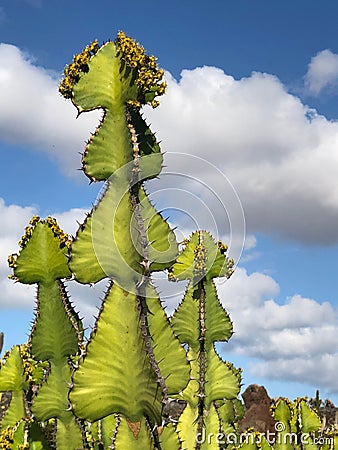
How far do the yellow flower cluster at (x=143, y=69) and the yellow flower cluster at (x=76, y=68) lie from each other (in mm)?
157

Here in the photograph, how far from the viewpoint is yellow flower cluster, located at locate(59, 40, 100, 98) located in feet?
11.8

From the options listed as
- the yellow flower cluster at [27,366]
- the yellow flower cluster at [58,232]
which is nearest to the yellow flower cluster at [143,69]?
the yellow flower cluster at [58,232]

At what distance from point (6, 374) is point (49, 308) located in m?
1.01

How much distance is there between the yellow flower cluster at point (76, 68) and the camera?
3582 mm

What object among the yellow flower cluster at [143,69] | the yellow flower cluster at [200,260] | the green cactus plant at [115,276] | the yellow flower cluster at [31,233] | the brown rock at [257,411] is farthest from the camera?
the brown rock at [257,411]

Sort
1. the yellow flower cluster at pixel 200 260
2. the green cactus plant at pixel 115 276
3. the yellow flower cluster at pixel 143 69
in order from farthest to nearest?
1. the yellow flower cluster at pixel 200 260
2. the yellow flower cluster at pixel 143 69
3. the green cactus plant at pixel 115 276

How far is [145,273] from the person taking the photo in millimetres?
3227

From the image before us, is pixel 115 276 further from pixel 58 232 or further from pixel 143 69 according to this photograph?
pixel 58 232

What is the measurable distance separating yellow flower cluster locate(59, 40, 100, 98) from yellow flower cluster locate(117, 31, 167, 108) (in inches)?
6.2

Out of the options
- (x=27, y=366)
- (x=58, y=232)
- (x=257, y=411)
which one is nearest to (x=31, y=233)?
(x=58, y=232)

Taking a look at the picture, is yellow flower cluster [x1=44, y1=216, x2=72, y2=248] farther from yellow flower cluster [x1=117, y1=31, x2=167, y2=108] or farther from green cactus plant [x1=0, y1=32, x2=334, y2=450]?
yellow flower cluster [x1=117, y1=31, x2=167, y2=108]

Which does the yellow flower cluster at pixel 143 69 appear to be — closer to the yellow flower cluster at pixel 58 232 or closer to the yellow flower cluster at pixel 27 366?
the yellow flower cluster at pixel 58 232

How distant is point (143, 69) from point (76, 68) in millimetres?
363

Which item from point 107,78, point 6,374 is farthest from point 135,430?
point 6,374
